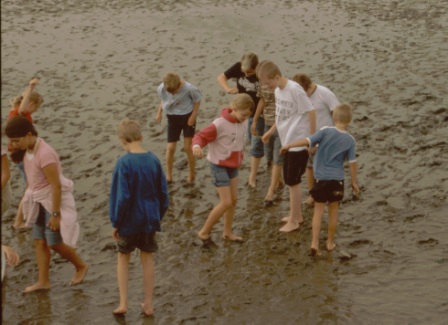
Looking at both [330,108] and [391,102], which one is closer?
[330,108]

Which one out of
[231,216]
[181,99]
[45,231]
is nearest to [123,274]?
[45,231]

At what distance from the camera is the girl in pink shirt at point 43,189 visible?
6.19 m

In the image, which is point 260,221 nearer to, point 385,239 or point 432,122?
point 385,239

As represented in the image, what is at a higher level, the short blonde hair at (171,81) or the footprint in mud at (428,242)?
the short blonde hair at (171,81)

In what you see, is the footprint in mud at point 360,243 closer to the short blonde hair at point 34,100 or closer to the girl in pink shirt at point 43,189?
the girl in pink shirt at point 43,189

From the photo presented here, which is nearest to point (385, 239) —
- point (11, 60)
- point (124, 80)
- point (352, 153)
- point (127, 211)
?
point (352, 153)

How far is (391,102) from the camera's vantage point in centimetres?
1196

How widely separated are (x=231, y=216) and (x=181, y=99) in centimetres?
189

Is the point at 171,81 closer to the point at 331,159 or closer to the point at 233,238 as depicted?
the point at 233,238

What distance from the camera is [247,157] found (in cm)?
1030

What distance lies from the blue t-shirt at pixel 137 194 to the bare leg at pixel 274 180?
268 centimetres

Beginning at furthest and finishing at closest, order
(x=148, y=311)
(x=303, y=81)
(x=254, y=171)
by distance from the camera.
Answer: (x=254, y=171)
(x=303, y=81)
(x=148, y=311)

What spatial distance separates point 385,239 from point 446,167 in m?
2.33

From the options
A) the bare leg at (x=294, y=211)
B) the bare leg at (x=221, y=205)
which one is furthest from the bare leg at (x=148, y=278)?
the bare leg at (x=294, y=211)
